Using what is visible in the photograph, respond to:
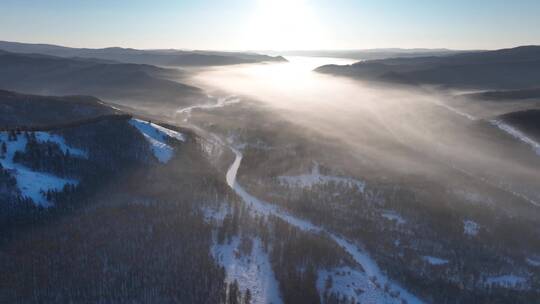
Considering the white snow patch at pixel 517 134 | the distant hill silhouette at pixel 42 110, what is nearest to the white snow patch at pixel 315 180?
the distant hill silhouette at pixel 42 110

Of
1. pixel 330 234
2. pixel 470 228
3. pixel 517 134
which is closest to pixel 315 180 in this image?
pixel 330 234

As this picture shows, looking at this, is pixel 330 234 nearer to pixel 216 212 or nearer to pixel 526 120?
pixel 216 212

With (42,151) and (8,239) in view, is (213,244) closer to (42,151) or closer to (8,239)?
(8,239)

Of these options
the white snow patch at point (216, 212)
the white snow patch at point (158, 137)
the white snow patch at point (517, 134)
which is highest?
the white snow patch at point (158, 137)

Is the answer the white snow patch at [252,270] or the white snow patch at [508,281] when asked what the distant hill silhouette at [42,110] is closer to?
the white snow patch at [252,270]

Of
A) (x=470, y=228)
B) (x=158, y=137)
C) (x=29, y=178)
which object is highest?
(x=158, y=137)

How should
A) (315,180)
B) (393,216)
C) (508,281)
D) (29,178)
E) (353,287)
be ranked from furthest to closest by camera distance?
1. (315,180)
2. (393,216)
3. (29,178)
4. (508,281)
5. (353,287)

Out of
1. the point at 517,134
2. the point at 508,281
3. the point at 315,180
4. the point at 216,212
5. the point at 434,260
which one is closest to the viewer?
the point at 508,281
